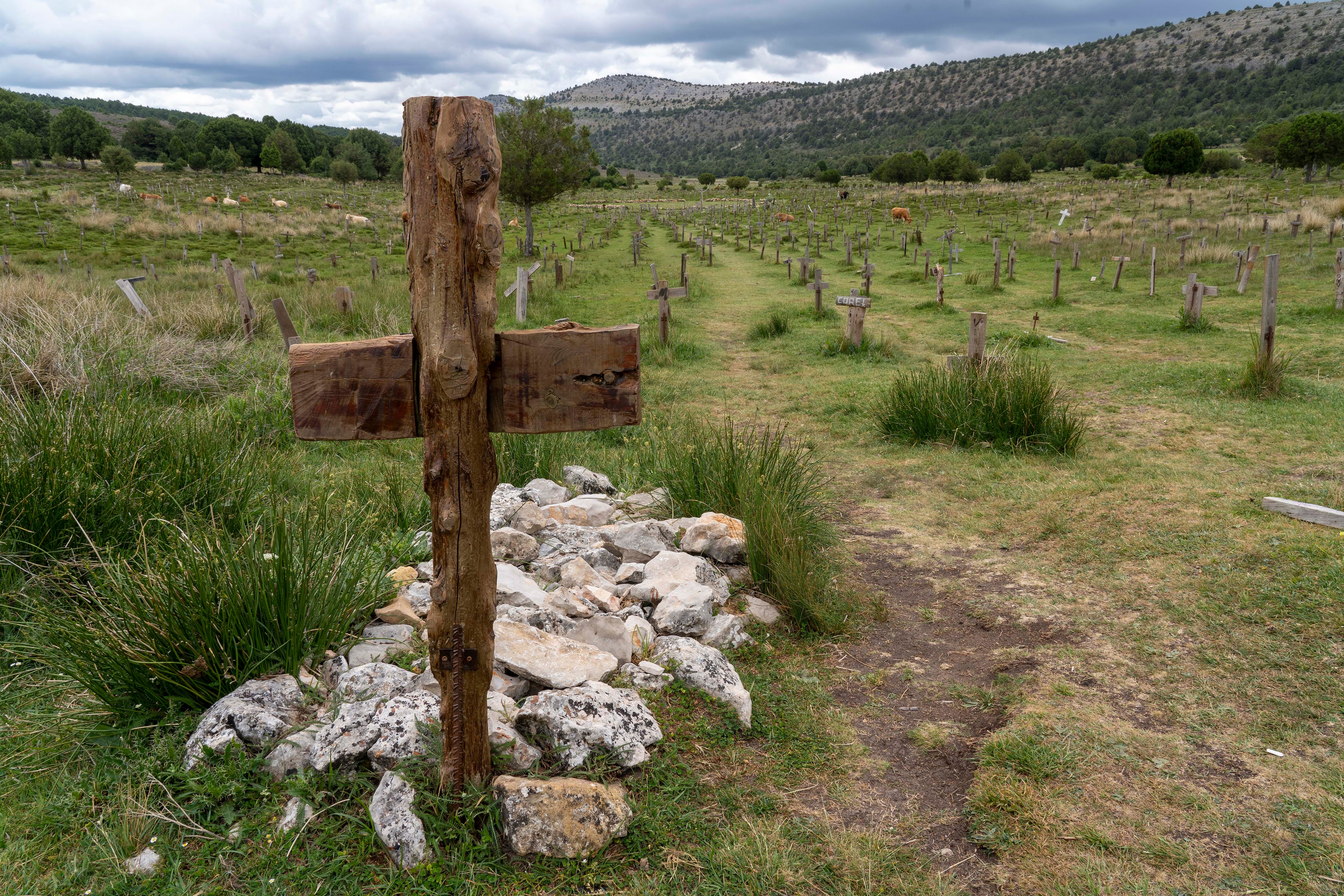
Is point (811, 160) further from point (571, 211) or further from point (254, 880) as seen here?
point (254, 880)

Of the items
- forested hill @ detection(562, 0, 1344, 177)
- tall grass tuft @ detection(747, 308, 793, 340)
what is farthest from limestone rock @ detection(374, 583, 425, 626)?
forested hill @ detection(562, 0, 1344, 177)

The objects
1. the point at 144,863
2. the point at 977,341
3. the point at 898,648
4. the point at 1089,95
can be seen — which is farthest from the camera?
the point at 1089,95

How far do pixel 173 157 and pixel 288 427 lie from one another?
96.5m

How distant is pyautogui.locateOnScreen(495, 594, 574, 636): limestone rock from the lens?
3.94m

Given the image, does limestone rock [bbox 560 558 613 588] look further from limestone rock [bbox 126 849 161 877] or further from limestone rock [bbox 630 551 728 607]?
limestone rock [bbox 126 849 161 877]

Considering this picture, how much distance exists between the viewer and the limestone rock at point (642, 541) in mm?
5176

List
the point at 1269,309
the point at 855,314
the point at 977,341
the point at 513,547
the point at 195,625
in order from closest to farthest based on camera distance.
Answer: the point at 195,625
the point at 513,547
the point at 977,341
the point at 1269,309
the point at 855,314

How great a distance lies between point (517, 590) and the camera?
4.29 meters

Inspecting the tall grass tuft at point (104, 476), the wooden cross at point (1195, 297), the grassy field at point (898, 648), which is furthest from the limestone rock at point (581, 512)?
the wooden cross at point (1195, 297)

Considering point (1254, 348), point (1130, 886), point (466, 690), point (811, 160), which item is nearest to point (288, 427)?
point (466, 690)

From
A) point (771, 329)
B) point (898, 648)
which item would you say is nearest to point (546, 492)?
A: point (898, 648)

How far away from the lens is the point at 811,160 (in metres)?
122

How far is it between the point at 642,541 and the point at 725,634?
3.60 ft

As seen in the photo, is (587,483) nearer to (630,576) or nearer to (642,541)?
(642,541)
